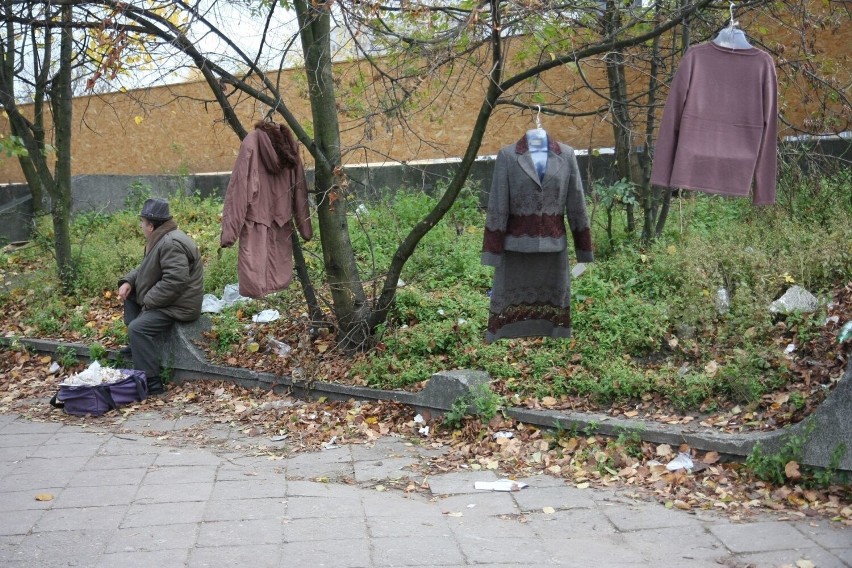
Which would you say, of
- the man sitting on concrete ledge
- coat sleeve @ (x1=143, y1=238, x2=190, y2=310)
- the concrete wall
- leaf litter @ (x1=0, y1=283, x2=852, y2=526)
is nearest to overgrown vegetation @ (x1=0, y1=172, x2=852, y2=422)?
leaf litter @ (x1=0, y1=283, x2=852, y2=526)

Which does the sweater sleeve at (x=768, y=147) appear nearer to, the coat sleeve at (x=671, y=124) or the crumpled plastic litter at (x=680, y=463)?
the coat sleeve at (x=671, y=124)

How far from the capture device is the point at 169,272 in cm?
841

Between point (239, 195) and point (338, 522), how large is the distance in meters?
2.97

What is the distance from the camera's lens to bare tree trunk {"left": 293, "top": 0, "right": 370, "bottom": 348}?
7891 mm

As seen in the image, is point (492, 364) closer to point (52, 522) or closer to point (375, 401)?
point (375, 401)

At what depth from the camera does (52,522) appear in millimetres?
5152

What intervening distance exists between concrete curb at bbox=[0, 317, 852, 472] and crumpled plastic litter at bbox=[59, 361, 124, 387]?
78 cm

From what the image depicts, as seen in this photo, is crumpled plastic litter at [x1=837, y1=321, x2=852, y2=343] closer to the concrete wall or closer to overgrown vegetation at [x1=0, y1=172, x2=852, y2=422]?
overgrown vegetation at [x1=0, y1=172, x2=852, y2=422]

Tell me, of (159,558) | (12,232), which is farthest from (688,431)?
(12,232)

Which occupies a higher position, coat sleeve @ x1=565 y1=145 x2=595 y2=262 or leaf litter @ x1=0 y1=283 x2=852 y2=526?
coat sleeve @ x1=565 y1=145 x2=595 y2=262

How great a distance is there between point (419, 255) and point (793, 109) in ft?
18.2

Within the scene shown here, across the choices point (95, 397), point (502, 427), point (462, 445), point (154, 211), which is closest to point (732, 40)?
point (502, 427)

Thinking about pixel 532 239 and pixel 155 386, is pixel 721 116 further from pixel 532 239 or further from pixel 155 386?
pixel 155 386

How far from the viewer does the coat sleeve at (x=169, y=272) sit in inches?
331
